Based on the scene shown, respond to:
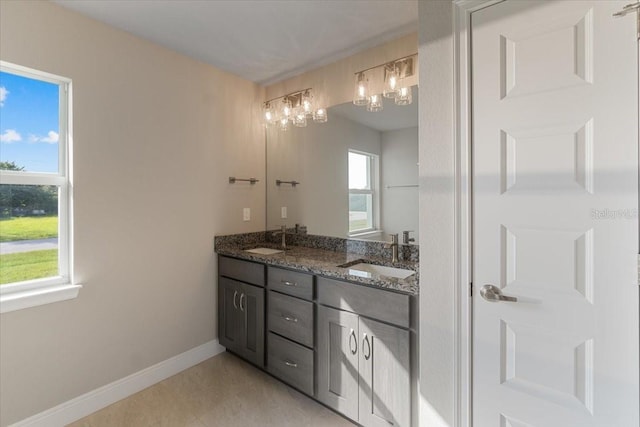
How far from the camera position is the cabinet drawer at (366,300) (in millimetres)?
1627

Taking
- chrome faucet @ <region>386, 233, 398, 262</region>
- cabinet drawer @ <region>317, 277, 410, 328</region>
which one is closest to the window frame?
chrome faucet @ <region>386, 233, 398, 262</region>

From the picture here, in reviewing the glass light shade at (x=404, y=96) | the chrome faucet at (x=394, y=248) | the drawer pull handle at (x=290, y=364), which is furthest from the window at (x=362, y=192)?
the drawer pull handle at (x=290, y=364)

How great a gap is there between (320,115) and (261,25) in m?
0.80

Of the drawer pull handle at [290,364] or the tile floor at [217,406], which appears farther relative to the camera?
the drawer pull handle at [290,364]

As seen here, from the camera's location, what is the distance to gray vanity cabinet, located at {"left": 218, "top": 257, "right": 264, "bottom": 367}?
7.75ft

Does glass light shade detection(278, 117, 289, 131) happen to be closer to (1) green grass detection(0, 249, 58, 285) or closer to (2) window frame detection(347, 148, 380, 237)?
(2) window frame detection(347, 148, 380, 237)

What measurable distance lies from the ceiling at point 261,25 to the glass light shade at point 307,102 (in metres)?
0.26

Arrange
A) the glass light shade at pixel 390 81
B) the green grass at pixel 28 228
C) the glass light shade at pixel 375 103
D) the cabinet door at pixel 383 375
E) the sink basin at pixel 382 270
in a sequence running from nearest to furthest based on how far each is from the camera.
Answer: the cabinet door at pixel 383 375 → the green grass at pixel 28 228 → the sink basin at pixel 382 270 → the glass light shade at pixel 390 81 → the glass light shade at pixel 375 103

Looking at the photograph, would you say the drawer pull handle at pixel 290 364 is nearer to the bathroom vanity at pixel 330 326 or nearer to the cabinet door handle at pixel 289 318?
the bathroom vanity at pixel 330 326

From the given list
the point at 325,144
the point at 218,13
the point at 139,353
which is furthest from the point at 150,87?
the point at 139,353

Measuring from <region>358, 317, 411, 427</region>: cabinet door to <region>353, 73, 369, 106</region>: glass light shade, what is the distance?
152cm

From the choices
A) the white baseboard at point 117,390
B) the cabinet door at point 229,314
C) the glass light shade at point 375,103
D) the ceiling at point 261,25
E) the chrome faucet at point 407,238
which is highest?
the ceiling at point 261,25

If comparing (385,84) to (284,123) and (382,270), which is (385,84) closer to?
(284,123)

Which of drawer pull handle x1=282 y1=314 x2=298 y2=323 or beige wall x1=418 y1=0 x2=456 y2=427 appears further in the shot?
drawer pull handle x1=282 y1=314 x2=298 y2=323
